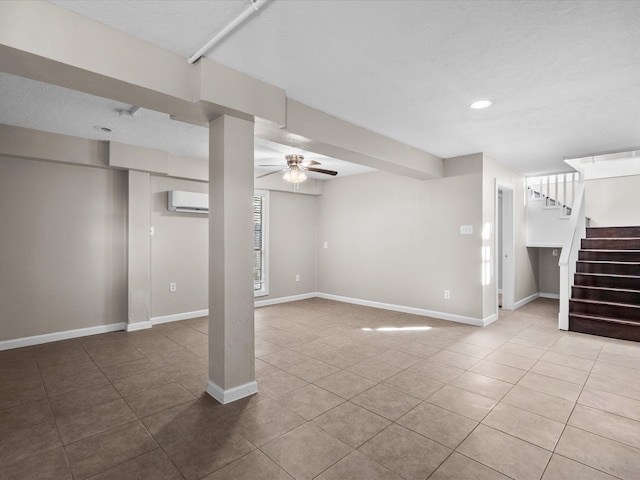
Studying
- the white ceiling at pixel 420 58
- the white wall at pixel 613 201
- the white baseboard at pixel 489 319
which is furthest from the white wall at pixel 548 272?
the white ceiling at pixel 420 58

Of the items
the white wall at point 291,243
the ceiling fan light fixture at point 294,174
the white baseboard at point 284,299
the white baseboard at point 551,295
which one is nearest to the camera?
the ceiling fan light fixture at point 294,174

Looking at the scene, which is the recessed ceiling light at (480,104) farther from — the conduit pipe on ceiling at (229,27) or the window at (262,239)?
the window at (262,239)

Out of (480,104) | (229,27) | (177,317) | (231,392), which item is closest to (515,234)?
(480,104)

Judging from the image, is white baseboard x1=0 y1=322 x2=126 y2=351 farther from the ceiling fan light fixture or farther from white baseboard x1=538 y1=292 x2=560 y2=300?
white baseboard x1=538 y1=292 x2=560 y2=300

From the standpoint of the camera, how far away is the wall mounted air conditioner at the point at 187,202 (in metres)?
5.09

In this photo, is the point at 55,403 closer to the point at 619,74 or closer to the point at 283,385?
the point at 283,385

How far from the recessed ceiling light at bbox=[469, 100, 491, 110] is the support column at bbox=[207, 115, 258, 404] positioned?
211cm

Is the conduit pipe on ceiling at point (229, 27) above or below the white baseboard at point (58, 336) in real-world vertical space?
above

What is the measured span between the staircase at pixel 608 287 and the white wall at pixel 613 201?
90 cm

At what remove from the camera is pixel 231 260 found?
2699mm

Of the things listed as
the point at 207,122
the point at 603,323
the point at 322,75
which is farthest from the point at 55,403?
the point at 603,323

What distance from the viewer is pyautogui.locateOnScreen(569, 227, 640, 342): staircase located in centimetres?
443

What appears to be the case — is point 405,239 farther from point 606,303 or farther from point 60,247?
point 60,247

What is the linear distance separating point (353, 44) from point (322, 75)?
47cm
